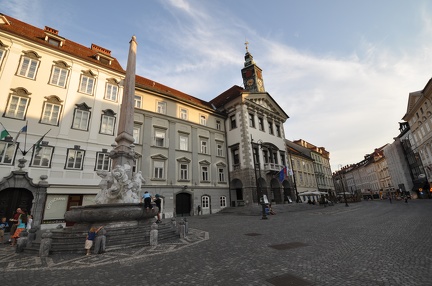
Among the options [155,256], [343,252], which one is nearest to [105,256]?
[155,256]

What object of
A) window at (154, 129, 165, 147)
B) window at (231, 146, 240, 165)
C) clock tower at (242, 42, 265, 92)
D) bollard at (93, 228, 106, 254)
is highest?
clock tower at (242, 42, 265, 92)

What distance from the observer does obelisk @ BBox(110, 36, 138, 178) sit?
38.9ft

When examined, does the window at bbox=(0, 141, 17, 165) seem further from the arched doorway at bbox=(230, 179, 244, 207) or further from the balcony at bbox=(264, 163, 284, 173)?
the balcony at bbox=(264, 163, 284, 173)

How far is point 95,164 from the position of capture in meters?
18.9

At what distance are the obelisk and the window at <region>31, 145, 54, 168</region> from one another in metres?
8.48

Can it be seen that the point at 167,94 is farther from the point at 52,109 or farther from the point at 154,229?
the point at 154,229

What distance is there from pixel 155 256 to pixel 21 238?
18.8ft

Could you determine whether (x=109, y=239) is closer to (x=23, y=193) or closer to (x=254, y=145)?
(x=23, y=193)

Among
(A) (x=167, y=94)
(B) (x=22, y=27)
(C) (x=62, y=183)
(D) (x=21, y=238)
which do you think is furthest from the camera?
(A) (x=167, y=94)

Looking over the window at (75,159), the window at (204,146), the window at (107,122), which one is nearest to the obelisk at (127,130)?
the window at (107,122)

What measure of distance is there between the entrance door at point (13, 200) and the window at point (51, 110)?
18.8 ft

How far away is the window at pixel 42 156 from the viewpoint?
53.3ft

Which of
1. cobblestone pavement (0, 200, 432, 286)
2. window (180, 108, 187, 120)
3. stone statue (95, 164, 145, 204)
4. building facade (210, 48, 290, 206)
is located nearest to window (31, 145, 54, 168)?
stone statue (95, 164, 145, 204)

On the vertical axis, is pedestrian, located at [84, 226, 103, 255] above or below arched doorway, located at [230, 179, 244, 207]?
below
